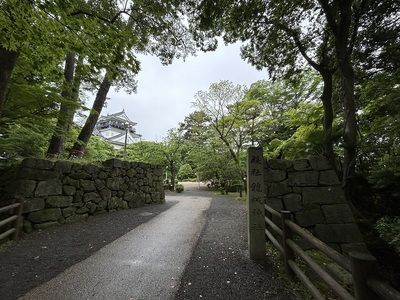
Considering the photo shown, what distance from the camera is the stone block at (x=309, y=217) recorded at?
4.04 m

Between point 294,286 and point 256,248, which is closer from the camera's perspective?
point 294,286

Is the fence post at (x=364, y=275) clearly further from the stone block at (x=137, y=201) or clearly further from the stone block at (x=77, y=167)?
the stone block at (x=137, y=201)

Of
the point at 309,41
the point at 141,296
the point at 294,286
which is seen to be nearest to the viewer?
Result: the point at 141,296

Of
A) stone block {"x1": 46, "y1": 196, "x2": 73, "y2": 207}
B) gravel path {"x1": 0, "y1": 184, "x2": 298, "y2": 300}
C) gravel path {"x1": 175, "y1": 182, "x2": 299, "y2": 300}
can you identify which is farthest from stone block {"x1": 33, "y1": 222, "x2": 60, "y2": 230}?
gravel path {"x1": 175, "y1": 182, "x2": 299, "y2": 300}

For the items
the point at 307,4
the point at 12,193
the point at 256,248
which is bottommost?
the point at 256,248

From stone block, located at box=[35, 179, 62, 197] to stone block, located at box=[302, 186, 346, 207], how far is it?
5.81m

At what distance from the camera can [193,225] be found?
16.2 feet

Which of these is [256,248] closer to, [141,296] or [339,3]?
[141,296]

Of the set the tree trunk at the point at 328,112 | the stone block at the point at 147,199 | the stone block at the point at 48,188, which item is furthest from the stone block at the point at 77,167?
the tree trunk at the point at 328,112

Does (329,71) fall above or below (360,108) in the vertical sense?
above

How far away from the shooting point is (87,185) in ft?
17.3

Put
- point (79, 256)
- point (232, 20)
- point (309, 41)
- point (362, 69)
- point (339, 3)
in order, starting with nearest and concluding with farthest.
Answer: point (79, 256)
point (339, 3)
point (232, 20)
point (362, 69)
point (309, 41)

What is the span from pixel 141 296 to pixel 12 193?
12.3 feet

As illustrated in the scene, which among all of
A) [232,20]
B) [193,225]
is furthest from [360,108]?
[193,225]
